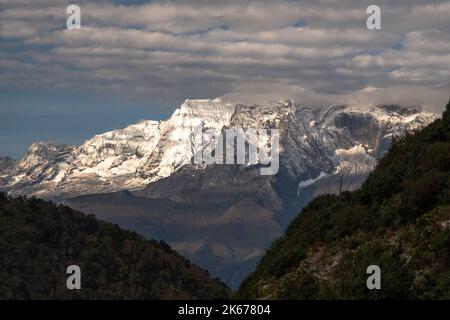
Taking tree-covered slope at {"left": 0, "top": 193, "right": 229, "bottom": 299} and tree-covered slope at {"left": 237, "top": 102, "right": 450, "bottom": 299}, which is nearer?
tree-covered slope at {"left": 237, "top": 102, "right": 450, "bottom": 299}

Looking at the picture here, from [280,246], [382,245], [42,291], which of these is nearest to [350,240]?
[382,245]

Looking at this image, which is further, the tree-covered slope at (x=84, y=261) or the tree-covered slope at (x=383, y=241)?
the tree-covered slope at (x=84, y=261)

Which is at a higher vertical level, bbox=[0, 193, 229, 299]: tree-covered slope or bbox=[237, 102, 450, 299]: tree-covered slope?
bbox=[237, 102, 450, 299]: tree-covered slope

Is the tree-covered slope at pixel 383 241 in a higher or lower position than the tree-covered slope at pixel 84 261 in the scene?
higher
